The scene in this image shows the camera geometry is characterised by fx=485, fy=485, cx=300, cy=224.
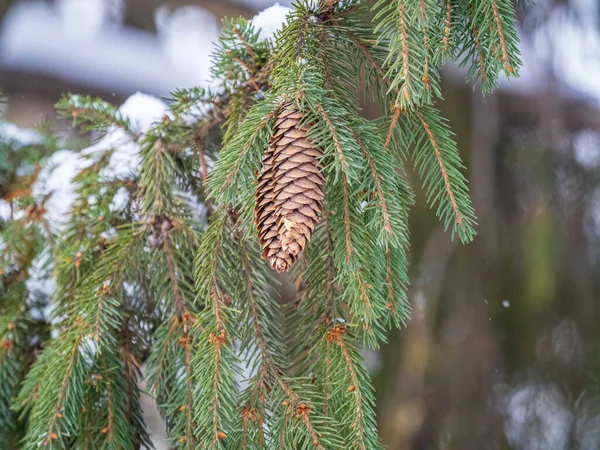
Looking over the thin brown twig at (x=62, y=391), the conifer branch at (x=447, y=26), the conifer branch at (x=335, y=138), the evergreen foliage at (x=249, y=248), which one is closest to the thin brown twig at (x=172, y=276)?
the evergreen foliage at (x=249, y=248)

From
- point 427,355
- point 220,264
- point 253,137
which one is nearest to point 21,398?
point 220,264

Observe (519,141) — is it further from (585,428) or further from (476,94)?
(585,428)

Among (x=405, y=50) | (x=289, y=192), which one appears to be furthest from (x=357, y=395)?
(x=405, y=50)

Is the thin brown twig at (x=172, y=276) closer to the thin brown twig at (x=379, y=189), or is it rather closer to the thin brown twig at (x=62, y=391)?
the thin brown twig at (x=62, y=391)

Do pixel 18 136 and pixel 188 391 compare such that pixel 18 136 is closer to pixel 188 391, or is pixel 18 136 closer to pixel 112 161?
pixel 112 161

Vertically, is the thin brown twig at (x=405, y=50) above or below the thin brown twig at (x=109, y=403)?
above

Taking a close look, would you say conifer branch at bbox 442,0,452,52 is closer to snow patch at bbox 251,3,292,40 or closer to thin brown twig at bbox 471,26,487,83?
thin brown twig at bbox 471,26,487,83
